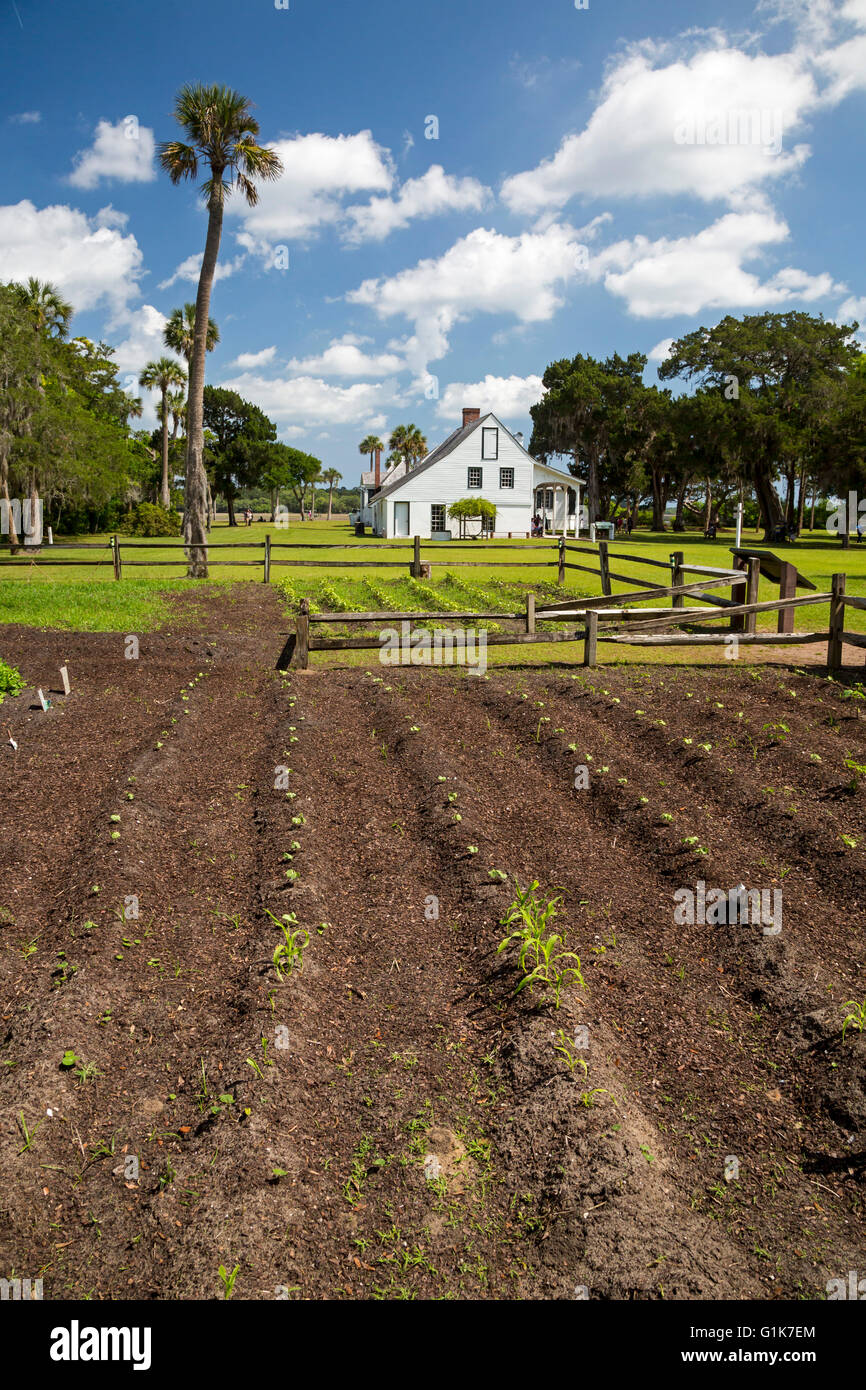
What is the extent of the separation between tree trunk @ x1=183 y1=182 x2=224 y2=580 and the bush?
35.6 meters

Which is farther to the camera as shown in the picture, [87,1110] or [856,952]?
[856,952]

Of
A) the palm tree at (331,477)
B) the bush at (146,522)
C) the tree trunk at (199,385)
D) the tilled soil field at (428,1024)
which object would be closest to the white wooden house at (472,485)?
the bush at (146,522)

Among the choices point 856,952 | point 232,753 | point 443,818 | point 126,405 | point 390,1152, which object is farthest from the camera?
point 126,405

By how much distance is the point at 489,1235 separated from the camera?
11.1 ft

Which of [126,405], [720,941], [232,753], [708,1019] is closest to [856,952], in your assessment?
[720,941]

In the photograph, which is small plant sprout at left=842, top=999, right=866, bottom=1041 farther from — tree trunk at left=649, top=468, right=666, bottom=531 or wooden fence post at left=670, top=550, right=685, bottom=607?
tree trunk at left=649, top=468, right=666, bottom=531

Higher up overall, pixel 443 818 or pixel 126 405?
pixel 126 405

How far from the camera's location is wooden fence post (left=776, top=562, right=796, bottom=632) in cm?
1351

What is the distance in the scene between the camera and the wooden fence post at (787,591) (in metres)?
13.5

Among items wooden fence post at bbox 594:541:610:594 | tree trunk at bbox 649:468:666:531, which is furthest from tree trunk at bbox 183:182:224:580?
tree trunk at bbox 649:468:666:531

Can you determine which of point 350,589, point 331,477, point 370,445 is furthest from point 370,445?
point 350,589

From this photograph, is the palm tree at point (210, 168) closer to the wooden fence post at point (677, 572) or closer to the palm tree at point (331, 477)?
the wooden fence post at point (677, 572)

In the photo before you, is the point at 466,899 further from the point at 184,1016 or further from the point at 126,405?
the point at 126,405

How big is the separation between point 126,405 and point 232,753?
6985 cm
